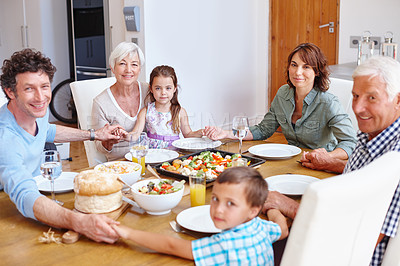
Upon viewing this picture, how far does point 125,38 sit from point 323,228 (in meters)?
3.70

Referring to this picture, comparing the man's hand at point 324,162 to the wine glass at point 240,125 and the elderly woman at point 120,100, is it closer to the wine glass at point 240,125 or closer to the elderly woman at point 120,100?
the wine glass at point 240,125

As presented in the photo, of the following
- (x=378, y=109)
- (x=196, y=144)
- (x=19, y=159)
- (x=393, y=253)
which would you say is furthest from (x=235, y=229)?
(x=196, y=144)

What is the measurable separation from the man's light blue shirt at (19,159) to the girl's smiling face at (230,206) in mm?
660

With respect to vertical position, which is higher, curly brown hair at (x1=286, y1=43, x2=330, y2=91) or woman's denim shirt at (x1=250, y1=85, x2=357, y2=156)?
curly brown hair at (x1=286, y1=43, x2=330, y2=91)

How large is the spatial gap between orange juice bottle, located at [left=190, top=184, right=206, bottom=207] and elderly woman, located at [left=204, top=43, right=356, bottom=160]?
0.86m

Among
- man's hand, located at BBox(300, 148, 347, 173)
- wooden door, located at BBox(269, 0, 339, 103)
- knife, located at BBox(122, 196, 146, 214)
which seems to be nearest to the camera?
knife, located at BBox(122, 196, 146, 214)

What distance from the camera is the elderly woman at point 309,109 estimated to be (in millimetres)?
2635

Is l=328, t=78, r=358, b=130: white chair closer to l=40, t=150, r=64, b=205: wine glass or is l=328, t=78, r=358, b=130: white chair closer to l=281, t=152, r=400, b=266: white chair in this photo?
l=281, t=152, r=400, b=266: white chair

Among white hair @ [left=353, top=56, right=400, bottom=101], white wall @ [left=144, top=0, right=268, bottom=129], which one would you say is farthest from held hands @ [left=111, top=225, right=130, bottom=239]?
white wall @ [left=144, top=0, right=268, bottom=129]

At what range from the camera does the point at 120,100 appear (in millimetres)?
2914

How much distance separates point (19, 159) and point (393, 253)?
1313mm

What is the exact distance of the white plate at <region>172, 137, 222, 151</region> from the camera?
8.00ft

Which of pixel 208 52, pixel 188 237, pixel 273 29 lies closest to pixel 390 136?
pixel 188 237

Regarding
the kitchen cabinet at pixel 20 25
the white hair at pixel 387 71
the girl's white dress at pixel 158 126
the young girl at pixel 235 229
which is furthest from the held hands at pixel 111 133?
the kitchen cabinet at pixel 20 25
